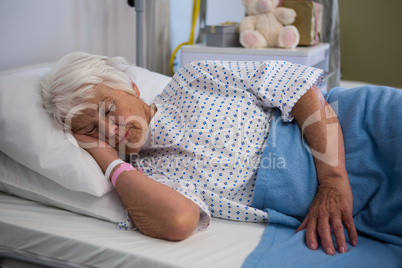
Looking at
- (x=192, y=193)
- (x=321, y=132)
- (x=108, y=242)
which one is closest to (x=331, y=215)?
(x=321, y=132)

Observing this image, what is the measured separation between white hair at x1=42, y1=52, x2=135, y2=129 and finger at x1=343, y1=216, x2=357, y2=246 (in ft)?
2.59

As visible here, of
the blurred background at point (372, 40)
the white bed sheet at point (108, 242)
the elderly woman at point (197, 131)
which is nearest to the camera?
the white bed sheet at point (108, 242)

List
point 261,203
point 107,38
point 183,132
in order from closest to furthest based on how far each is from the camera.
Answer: point 261,203, point 183,132, point 107,38

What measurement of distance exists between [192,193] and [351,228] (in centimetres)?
44

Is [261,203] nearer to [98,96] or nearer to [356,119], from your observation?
[356,119]

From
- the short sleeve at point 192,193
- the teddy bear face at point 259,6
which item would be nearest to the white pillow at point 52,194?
the short sleeve at point 192,193

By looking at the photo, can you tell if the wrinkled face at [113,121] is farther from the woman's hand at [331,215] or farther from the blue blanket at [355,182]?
the woman's hand at [331,215]

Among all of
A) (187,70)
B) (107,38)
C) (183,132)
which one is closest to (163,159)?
(183,132)

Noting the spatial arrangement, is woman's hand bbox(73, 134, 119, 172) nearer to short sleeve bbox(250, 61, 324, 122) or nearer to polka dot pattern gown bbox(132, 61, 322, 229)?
polka dot pattern gown bbox(132, 61, 322, 229)

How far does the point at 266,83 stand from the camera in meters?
1.33

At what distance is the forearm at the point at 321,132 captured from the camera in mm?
1155

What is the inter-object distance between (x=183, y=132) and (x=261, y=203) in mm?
339

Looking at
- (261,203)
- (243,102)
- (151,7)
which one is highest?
(151,7)

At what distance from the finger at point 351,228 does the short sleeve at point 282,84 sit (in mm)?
374
